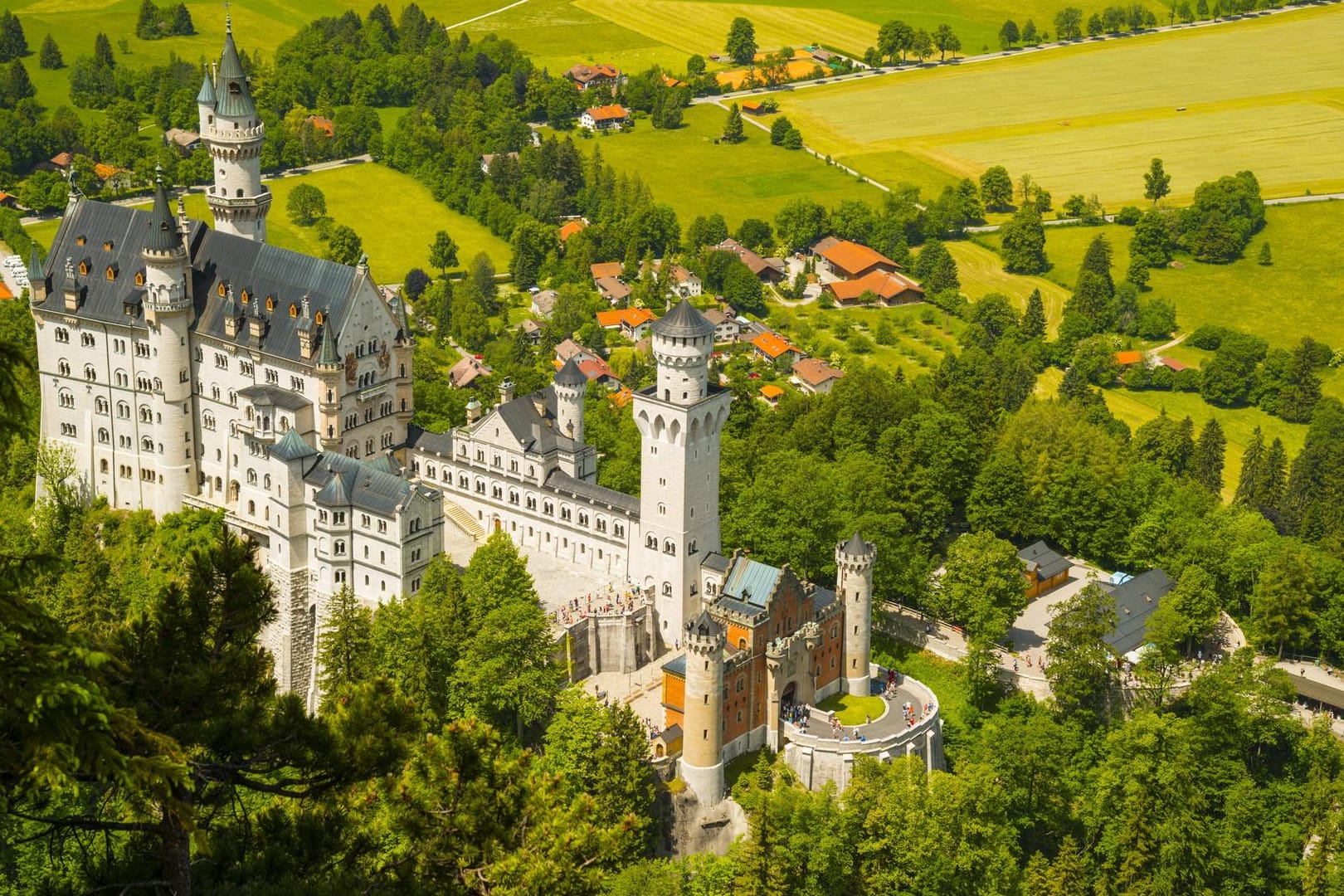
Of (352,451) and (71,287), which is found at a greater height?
(71,287)

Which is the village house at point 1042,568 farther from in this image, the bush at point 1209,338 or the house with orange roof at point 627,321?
the bush at point 1209,338

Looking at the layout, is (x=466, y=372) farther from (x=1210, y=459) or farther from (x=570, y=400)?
(x=1210, y=459)

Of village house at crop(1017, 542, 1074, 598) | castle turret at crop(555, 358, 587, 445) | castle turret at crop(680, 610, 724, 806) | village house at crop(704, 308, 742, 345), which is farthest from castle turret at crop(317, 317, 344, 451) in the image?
village house at crop(704, 308, 742, 345)

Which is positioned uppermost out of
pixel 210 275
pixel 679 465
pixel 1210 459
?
pixel 210 275

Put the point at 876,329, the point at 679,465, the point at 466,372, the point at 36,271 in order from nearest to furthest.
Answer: the point at 679,465 < the point at 36,271 < the point at 466,372 < the point at 876,329

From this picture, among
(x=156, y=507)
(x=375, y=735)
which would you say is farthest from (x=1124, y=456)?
(x=375, y=735)

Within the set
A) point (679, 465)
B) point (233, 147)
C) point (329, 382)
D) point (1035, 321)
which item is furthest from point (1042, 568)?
point (1035, 321)

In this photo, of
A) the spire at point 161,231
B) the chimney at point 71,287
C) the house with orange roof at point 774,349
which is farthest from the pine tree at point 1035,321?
the chimney at point 71,287

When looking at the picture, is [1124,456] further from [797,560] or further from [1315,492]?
[797,560]
